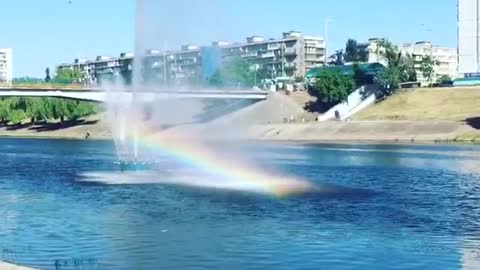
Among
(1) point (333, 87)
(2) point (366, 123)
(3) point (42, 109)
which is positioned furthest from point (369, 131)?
(3) point (42, 109)

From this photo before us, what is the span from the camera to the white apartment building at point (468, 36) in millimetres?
187875

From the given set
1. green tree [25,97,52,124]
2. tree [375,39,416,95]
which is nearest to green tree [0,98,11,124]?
green tree [25,97,52,124]

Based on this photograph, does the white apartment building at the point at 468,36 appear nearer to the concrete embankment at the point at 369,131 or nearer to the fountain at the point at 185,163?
the concrete embankment at the point at 369,131

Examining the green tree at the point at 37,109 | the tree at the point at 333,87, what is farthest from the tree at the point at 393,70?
the green tree at the point at 37,109

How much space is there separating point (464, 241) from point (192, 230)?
9922 millimetres

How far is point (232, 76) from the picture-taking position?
457ft

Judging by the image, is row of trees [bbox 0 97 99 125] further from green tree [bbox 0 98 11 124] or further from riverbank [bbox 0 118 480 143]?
riverbank [bbox 0 118 480 143]

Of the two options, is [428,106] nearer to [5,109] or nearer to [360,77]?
[360,77]

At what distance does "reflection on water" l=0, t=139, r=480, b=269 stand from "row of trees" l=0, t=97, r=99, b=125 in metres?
102

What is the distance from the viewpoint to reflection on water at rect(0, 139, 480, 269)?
27.9 metres

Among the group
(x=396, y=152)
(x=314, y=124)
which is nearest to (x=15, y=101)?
(x=314, y=124)

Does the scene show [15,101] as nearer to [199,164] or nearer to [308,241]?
[199,164]

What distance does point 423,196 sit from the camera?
156 feet

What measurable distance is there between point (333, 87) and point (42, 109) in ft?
186
